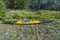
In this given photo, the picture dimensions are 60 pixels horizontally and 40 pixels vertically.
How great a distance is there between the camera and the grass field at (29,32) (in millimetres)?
3561

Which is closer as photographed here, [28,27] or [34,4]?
[28,27]

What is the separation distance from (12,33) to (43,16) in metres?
5.15

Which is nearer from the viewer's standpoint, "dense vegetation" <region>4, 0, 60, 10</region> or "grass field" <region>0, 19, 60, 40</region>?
"grass field" <region>0, 19, 60, 40</region>

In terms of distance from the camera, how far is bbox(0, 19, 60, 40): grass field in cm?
356

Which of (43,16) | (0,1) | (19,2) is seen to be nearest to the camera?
(0,1)

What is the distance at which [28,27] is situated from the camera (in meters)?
3.91

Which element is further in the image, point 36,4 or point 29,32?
point 36,4

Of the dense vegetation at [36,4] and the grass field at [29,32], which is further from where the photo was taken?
the dense vegetation at [36,4]

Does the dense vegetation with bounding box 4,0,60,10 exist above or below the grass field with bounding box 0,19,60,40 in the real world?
below

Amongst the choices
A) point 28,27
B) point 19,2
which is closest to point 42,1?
point 19,2

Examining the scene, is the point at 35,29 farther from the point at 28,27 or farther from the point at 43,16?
the point at 43,16

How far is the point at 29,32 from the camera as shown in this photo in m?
3.69

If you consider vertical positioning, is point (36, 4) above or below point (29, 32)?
below

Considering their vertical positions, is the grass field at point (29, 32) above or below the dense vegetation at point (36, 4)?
above
